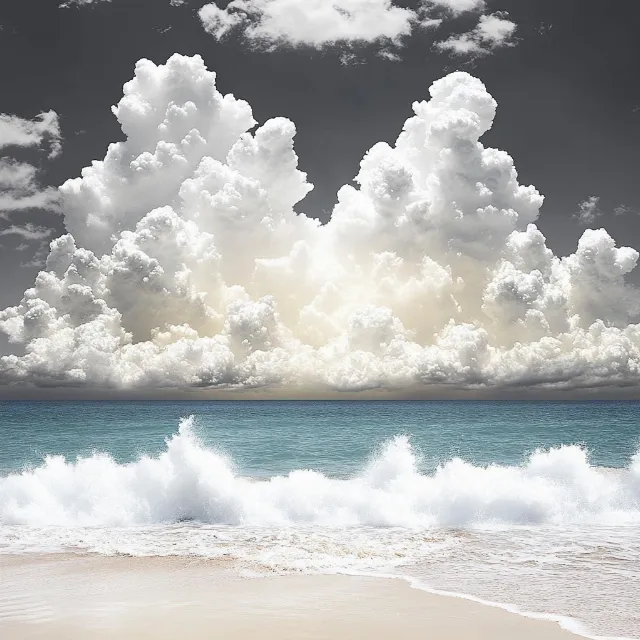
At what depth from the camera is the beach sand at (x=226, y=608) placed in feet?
27.8

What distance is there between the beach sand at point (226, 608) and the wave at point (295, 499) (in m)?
5.23

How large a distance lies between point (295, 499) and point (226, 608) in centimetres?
834

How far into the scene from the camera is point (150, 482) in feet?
61.0

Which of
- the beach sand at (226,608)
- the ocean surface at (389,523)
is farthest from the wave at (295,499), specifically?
the beach sand at (226,608)

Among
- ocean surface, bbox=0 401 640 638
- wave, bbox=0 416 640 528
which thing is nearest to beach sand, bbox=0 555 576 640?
ocean surface, bbox=0 401 640 638

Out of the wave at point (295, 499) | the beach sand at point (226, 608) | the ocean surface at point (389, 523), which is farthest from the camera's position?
the wave at point (295, 499)

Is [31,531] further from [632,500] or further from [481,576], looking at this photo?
[632,500]

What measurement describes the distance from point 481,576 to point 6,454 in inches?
1321

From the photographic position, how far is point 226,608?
9539 mm

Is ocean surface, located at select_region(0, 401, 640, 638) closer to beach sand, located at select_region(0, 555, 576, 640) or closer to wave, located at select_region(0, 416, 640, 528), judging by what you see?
wave, located at select_region(0, 416, 640, 528)

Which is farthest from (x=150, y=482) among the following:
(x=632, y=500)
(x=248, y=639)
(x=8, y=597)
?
(x=632, y=500)

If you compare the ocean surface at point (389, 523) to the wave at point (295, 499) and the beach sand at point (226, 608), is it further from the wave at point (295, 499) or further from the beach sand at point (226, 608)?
the beach sand at point (226, 608)

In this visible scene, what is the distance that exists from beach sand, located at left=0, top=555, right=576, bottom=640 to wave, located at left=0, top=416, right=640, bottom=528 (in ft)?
17.1

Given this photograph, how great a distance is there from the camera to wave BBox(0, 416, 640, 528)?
55.6 feet
